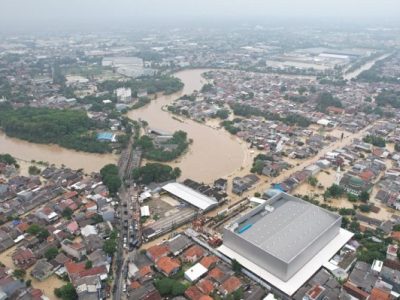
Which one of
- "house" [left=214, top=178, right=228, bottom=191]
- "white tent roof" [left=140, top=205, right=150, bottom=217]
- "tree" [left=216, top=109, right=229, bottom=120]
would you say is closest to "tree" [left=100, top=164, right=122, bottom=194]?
"white tent roof" [left=140, top=205, right=150, bottom=217]

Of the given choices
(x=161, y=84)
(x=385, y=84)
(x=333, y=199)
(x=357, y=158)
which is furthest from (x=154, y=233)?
(x=385, y=84)

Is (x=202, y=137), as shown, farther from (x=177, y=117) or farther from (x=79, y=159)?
(x=79, y=159)

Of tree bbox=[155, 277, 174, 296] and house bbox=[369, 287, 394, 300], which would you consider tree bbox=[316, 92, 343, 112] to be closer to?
house bbox=[369, 287, 394, 300]

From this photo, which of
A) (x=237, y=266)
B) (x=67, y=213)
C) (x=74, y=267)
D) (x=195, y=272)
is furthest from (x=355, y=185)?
(x=67, y=213)

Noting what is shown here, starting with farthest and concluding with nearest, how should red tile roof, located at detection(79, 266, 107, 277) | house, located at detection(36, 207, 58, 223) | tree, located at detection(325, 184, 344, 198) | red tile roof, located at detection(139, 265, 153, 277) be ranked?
tree, located at detection(325, 184, 344, 198) < house, located at detection(36, 207, 58, 223) < red tile roof, located at detection(139, 265, 153, 277) < red tile roof, located at detection(79, 266, 107, 277)

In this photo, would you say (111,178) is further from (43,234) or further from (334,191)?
(334,191)

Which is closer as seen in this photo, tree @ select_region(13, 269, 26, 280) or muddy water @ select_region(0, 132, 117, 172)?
tree @ select_region(13, 269, 26, 280)

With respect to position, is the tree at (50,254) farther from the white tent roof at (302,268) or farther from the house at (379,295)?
the house at (379,295)

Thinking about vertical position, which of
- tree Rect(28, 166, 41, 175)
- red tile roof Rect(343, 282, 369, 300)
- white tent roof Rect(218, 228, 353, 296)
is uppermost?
white tent roof Rect(218, 228, 353, 296)
